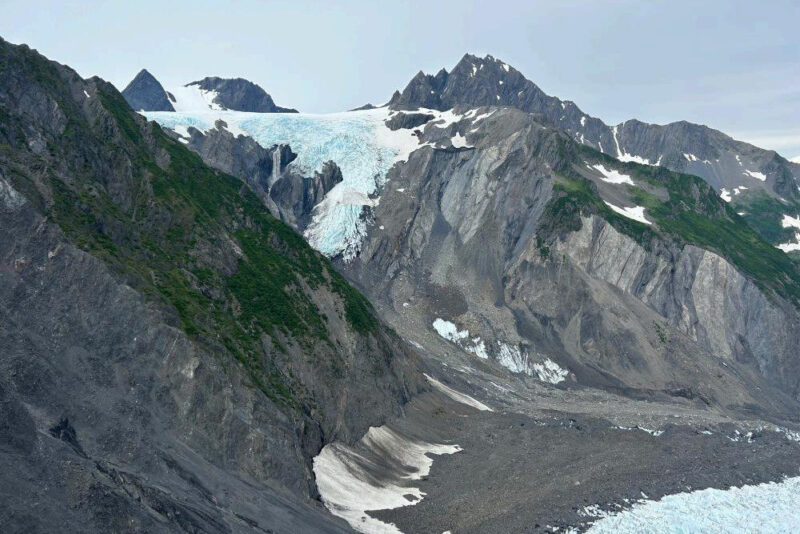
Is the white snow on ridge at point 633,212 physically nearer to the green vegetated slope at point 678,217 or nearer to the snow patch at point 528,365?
the green vegetated slope at point 678,217

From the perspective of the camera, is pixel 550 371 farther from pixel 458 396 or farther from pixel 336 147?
pixel 336 147

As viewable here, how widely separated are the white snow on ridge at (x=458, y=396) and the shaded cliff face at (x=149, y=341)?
9.32 metres

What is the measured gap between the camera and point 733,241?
506ft

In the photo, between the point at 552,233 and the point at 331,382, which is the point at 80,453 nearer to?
the point at 331,382

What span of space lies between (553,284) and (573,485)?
7303 cm

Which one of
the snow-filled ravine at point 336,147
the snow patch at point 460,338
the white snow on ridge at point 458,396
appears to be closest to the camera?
the white snow on ridge at point 458,396

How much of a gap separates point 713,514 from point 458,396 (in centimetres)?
3567

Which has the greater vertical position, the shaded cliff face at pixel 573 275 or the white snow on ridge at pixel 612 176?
the white snow on ridge at pixel 612 176

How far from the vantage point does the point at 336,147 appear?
161m

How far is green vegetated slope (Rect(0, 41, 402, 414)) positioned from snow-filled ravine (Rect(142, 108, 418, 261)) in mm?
61433

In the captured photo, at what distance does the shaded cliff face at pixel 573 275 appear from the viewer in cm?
11694

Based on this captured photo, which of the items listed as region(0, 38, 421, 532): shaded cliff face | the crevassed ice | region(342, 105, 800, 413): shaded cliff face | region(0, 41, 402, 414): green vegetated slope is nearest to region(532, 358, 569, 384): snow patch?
region(342, 105, 800, 413): shaded cliff face

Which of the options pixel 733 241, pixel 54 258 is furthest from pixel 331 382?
pixel 733 241

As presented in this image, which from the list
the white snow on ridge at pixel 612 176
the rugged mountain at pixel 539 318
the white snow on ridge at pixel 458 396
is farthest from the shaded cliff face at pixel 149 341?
the white snow on ridge at pixel 612 176
